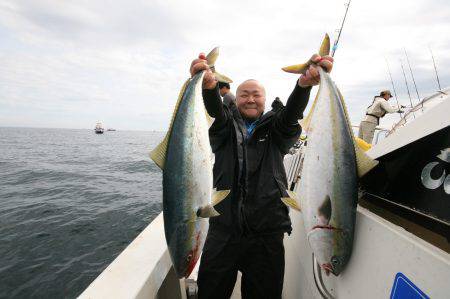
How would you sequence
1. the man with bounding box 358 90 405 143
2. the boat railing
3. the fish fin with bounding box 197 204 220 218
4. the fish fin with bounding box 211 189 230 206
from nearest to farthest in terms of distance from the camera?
the fish fin with bounding box 197 204 220 218 → the fish fin with bounding box 211 189 230 206 → the boat railing → the man with bounding box 358 90 405 143

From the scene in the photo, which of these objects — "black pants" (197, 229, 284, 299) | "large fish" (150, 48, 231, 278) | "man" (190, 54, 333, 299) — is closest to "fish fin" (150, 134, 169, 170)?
"large fish" (150, 48, 231, 278)

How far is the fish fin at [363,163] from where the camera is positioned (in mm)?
1615

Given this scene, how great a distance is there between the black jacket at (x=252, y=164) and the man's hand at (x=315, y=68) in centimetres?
16

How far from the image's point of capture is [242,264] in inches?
101

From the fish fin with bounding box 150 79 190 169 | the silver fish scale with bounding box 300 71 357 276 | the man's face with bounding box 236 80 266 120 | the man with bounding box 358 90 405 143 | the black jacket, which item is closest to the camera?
the silver fish scale with bounding box 300 71 357 276

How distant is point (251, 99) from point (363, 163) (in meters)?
1.44

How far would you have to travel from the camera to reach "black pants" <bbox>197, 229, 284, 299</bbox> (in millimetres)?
2488

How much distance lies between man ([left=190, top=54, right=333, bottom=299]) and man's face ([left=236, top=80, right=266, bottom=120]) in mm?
241

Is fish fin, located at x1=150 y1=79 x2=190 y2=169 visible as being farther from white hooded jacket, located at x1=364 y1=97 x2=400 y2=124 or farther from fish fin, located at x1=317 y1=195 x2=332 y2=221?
white hooded jacket, located at x1=364 y1=97 x2=400 y2=124

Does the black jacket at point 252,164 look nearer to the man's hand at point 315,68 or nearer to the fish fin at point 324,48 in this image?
the man's hand at point 315,68

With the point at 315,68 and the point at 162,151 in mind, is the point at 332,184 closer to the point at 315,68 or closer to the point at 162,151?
the point at 315,68

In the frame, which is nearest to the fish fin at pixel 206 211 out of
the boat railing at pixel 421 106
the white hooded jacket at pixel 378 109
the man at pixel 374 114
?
the boat railing at pixel 421 106

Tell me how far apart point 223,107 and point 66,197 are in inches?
475

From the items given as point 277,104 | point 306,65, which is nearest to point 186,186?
point 306,65
